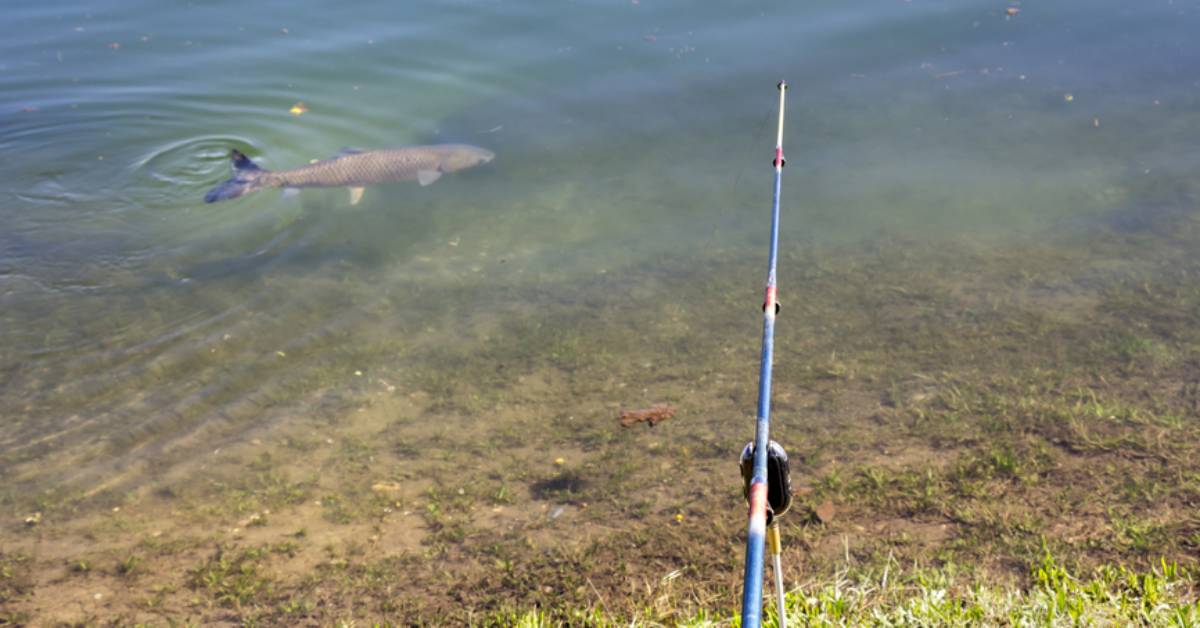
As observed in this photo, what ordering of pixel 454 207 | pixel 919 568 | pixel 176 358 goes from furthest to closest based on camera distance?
1. pixel 454 207
2. pixel 176 358
3. pixel 919 568

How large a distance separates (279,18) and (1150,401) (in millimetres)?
11179

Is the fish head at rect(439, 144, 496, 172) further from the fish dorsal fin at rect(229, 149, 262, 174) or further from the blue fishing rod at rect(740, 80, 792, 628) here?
the blue fishing rod at rect(740, 80, 792, 628)

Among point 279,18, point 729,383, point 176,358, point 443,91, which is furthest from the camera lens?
point 279,18

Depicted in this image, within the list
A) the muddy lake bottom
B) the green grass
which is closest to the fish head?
the muddy lake bottom

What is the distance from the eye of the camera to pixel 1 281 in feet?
24.6

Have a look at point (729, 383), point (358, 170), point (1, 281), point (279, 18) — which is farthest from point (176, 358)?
point (279, 18)

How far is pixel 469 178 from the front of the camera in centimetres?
914

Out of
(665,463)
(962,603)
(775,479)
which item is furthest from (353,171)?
(775,479)

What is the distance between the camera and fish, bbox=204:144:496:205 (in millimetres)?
8672

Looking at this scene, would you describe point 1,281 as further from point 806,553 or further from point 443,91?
point 806,553

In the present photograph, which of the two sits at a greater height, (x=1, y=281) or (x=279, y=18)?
(x=279, y=18)

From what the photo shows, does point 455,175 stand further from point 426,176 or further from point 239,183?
point 239,183

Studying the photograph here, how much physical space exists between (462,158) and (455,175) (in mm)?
175

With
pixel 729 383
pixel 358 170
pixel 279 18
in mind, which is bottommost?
pixel 729 383
